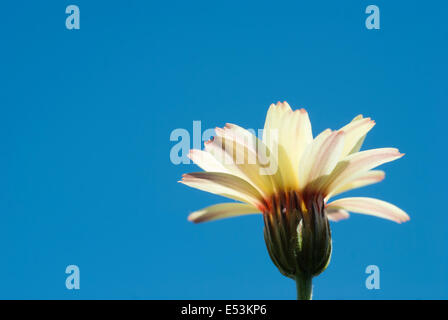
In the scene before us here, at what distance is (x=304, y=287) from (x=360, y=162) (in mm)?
382

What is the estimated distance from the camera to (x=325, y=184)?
146 centimetres

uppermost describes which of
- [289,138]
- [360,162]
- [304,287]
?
[289,138]

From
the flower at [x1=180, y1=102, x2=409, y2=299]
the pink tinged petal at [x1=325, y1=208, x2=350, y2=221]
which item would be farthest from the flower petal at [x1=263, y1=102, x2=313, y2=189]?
the pink tinged petal at [x1=325, y1=208, x2=350, y2=221]

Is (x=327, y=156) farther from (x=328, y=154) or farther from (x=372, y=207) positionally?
(x=372, y=207)

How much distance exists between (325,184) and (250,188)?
22 cm

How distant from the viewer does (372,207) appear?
1.51 meters

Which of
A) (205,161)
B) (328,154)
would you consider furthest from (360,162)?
(205,161)

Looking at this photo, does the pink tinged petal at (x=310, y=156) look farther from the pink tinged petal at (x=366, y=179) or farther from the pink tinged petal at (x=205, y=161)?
the pink tinged petal at (x=205, y=161)

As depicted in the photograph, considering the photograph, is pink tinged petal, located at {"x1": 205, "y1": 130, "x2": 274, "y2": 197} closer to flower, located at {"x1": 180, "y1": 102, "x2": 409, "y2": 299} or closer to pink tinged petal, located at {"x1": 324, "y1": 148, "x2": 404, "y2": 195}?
flower, located at {"x1": 180, "y1": 102, "x2": 409, "y2": 299}

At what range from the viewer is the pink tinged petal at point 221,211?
1.44 m

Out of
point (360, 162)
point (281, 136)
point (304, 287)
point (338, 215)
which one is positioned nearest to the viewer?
point (304, 287)

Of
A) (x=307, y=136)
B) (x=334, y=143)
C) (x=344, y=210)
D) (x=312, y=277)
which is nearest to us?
(x=312, y=277)
